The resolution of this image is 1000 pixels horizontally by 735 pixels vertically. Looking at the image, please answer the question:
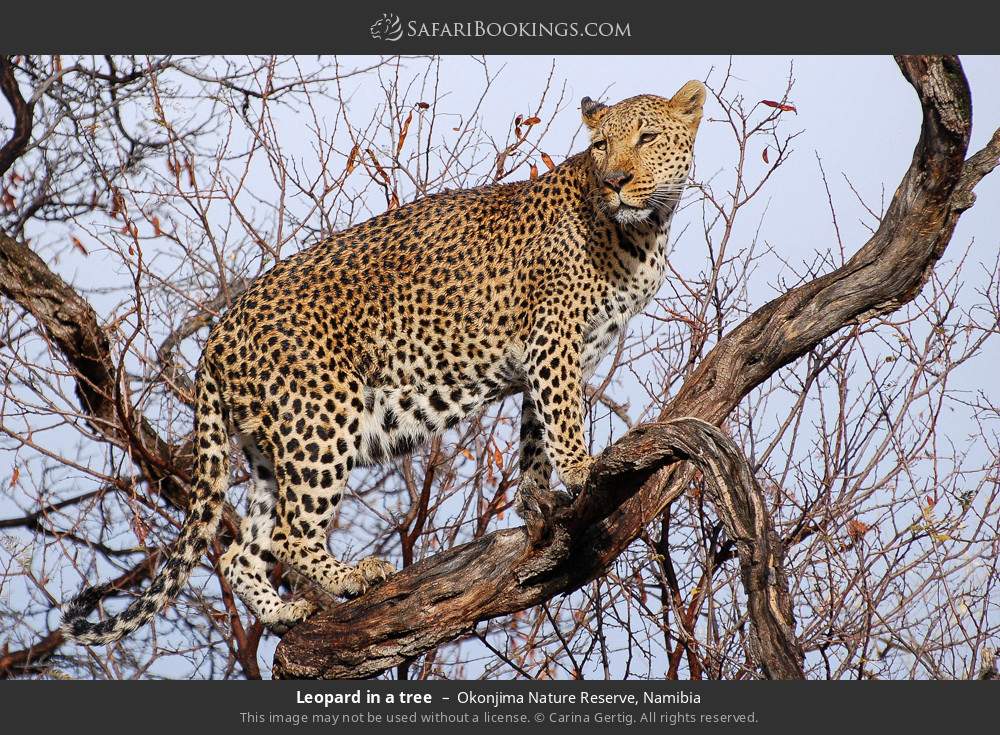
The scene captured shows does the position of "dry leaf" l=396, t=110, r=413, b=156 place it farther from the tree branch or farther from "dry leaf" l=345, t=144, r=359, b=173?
the tree branch

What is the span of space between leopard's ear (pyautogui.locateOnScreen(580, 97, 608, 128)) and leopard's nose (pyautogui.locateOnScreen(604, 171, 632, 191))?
2.27ft

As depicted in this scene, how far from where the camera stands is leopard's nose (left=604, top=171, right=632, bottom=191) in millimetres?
7926

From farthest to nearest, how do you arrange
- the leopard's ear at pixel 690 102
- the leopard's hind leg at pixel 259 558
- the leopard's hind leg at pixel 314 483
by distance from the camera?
the leopard's ear at pixel 690 102, the leopard's hind leg at pixel 259 558, the leopard's hind leg at pixel 314 483

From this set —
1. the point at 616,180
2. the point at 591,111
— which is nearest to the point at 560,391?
the point at 616,180

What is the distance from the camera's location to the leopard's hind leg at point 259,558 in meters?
8.05

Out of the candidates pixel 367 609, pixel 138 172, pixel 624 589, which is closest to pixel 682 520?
pixel 624 589

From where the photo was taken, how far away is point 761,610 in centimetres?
545

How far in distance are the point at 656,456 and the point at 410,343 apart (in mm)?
2622

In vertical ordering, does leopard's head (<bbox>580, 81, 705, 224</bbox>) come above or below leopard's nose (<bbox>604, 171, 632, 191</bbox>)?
above

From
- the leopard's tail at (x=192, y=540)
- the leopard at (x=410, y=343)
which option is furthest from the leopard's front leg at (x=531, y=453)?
the leopard's tail at (x=192, y=540)

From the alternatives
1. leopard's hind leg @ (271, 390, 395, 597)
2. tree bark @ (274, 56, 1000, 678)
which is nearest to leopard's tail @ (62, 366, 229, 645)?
leopard's hind leg @ (271, 390, 395, 597)

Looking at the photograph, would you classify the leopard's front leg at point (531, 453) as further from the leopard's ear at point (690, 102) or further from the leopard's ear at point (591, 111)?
the leopard's ear at point (690, 102)

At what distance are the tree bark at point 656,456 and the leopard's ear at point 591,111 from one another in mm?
2067

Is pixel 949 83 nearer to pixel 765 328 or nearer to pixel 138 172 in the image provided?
pixel 765 328
